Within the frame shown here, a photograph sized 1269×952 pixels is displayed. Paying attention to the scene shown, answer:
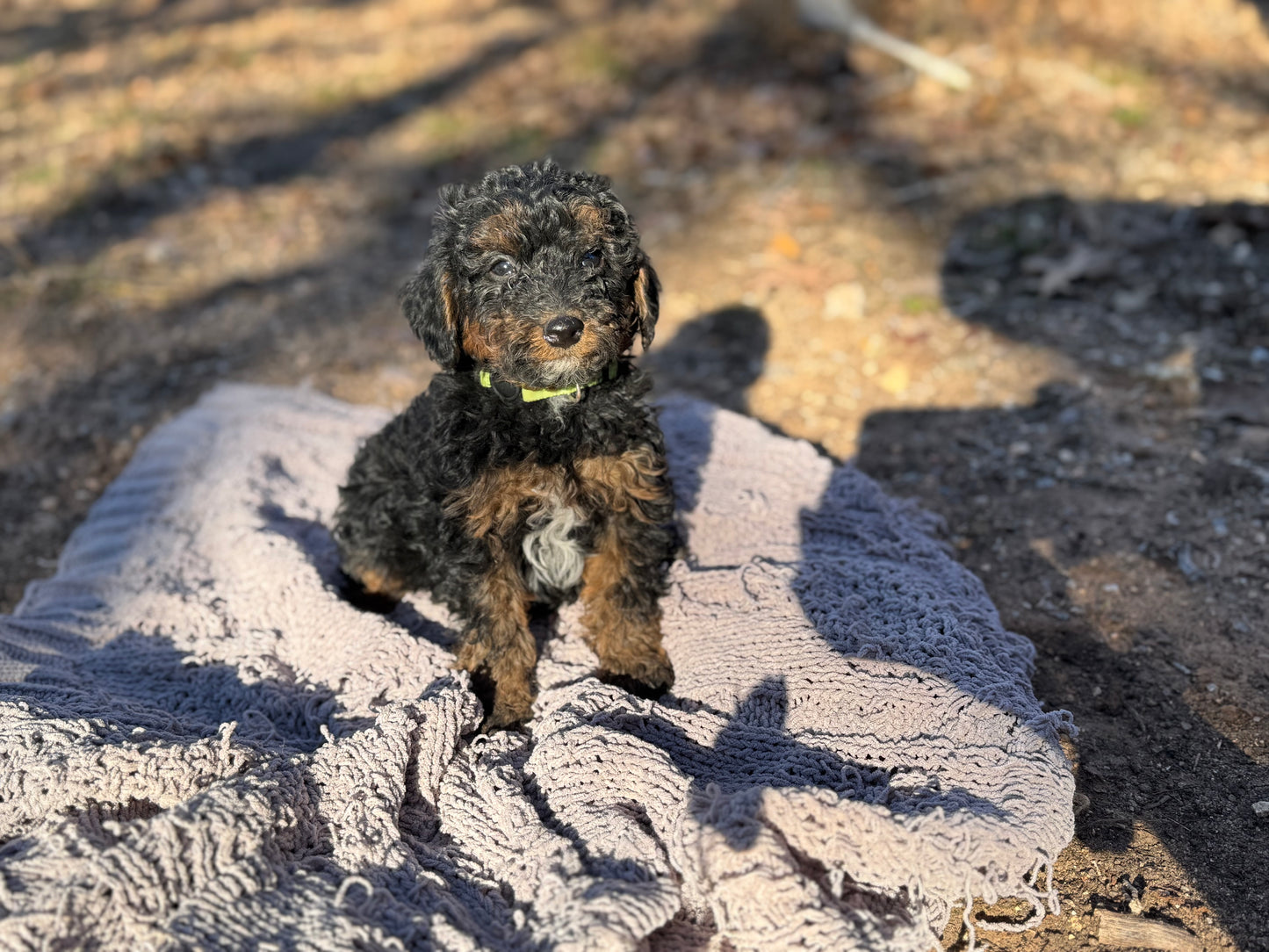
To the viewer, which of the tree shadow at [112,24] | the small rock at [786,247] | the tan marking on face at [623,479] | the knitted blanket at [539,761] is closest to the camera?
the knitted blanket at [539,761]

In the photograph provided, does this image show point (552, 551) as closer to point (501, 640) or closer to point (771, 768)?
point (501, 640)

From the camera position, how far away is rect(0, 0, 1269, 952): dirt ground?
4234mm

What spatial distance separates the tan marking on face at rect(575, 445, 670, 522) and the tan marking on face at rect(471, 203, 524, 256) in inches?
32.7

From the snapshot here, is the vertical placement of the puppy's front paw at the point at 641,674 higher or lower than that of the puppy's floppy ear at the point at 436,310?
lower

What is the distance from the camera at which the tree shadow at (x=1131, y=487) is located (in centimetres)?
367

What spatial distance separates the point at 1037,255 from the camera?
7.32 meters

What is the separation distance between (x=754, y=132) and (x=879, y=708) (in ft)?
24.0

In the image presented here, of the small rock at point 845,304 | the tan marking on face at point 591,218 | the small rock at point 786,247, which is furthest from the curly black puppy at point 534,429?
the small rock at point 786,247

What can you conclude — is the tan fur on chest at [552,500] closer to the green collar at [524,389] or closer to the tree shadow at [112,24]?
the green collar at [524,389]

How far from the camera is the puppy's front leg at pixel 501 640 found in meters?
3.79

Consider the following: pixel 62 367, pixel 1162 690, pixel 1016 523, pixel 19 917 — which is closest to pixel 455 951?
pixel 19 917

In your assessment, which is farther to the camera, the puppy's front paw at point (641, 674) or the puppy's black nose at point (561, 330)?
the puppy's front paw at point (641, 674)

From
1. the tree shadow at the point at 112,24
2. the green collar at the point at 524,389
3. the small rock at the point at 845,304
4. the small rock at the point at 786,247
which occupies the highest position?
the green collar at the point at 524,389

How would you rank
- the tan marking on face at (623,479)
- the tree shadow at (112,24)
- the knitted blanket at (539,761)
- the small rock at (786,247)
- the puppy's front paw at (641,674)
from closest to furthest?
1. the knitted blanket at (539,761)
2. the tan marking on face at (623,479)
3. the puppy's front paw at (641,674)
4. the small rock at (786,247)
5. the tree shadow at (112,24)
